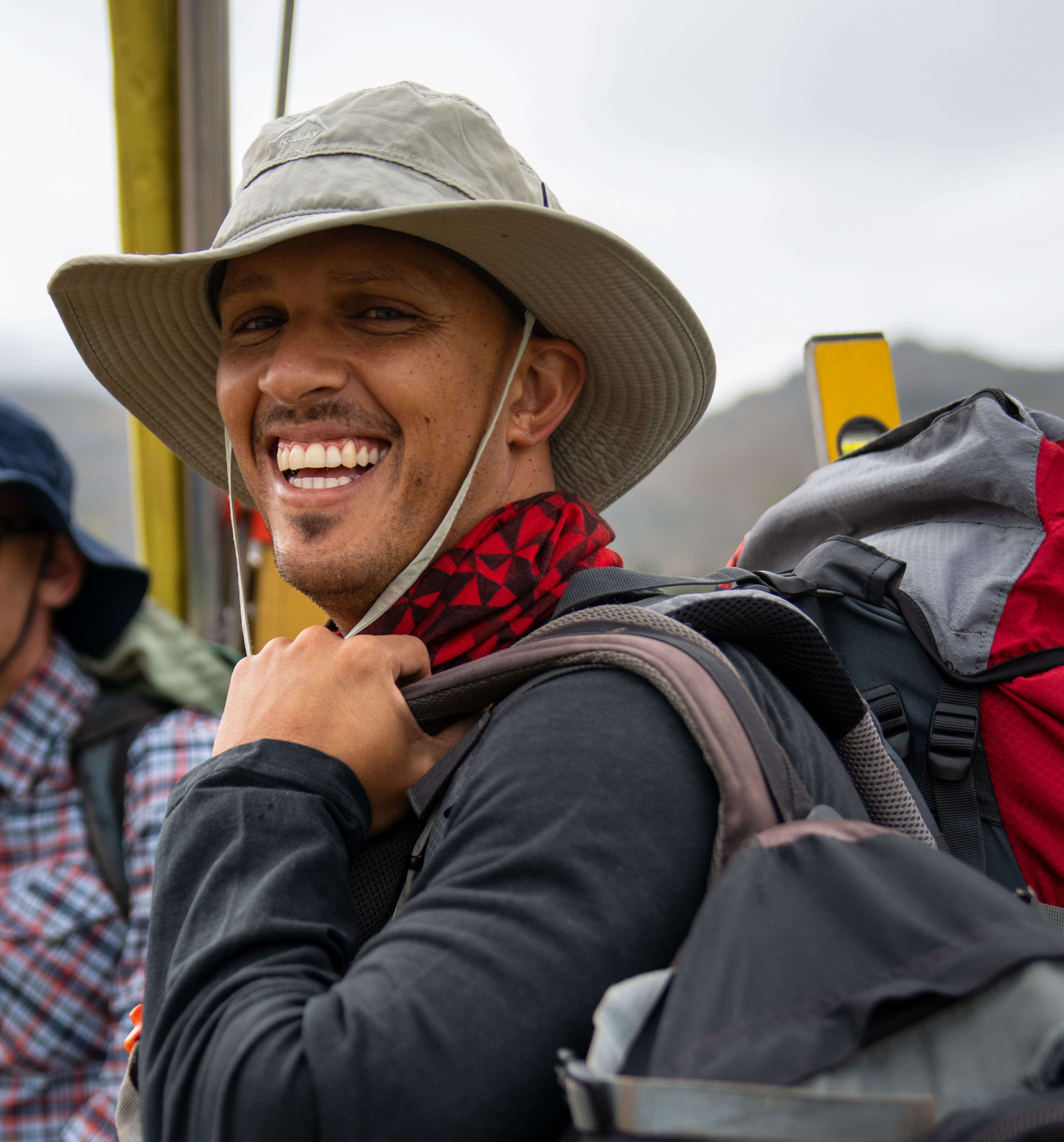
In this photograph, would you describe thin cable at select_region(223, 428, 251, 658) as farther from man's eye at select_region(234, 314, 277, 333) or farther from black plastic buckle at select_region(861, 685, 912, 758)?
black plastic buckle at select_region(861, 685, 912, 758)

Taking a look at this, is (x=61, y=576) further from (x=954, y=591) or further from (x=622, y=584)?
(x=954, y=591)

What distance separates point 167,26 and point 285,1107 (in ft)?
11.0

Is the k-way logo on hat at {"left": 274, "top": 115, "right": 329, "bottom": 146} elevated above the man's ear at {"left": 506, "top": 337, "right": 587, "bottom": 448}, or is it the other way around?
the k-way logo on hat at {"left": 274, "top": 115, "right": 329, "bottom": 146}

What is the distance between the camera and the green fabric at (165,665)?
2.37 metres

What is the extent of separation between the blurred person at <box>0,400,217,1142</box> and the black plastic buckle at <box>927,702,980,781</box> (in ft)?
5.16

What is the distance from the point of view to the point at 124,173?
3.24 m

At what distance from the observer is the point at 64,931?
6.71ft

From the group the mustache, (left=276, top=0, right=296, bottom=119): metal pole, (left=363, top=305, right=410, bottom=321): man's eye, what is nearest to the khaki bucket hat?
(left=363, top=305, right=410, bottom=321): man's eye

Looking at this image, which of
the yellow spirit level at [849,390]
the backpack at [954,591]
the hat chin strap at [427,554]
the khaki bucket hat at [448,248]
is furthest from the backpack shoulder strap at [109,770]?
the yellow spirit level at [849,390]

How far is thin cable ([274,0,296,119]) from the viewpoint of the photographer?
8.25ft

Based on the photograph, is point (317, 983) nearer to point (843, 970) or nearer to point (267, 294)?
point (843, 970)

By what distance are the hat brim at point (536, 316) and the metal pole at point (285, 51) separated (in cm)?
125

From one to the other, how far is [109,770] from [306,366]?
1.37 metres

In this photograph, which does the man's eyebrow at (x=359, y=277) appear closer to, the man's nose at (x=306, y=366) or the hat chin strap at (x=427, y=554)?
the man's nose at (x=306, y=366)
